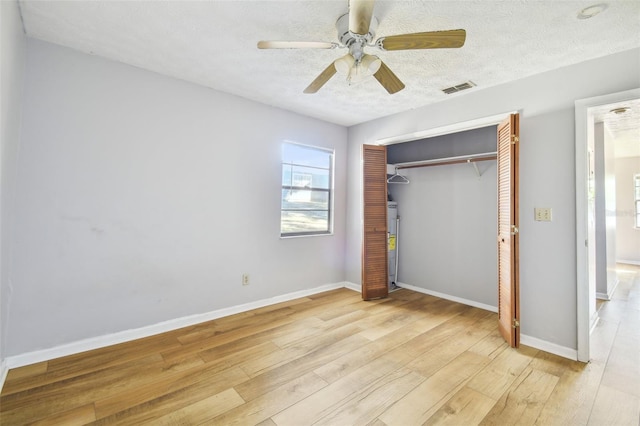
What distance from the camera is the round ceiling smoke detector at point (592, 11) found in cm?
175

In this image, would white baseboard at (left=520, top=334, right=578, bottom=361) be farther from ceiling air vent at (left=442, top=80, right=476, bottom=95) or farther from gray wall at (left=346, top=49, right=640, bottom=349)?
ceiling air vent at (left=442, top=80, right=476, bottom=95)

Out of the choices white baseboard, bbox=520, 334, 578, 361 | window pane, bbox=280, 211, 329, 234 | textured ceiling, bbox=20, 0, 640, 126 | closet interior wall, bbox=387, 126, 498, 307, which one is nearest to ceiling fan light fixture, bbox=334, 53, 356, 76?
textured ceiling, bbox=20, 0, 640, 126

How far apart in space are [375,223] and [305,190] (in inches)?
44.6

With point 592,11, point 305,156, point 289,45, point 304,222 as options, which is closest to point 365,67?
point 289,45

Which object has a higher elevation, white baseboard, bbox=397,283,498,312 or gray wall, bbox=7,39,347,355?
gray wall, bbox=7,39,347,355

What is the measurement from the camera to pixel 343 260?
4.54m

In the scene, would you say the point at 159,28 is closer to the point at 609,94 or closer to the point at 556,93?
the point at 556,93

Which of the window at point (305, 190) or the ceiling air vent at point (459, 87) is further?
the window at point (305, 190)

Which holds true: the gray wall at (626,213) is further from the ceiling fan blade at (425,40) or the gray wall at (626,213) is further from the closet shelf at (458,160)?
the ceiling fan blade at (425,40)

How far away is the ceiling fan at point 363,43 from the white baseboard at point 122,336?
8.86 feet

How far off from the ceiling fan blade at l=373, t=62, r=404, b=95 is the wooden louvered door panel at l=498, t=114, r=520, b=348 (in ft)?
4.11

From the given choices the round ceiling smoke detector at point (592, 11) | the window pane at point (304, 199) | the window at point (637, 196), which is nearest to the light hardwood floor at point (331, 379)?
the window pane at point (304, 199)

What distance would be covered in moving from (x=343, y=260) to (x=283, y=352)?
2.25 metres

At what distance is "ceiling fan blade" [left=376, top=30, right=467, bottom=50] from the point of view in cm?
159
